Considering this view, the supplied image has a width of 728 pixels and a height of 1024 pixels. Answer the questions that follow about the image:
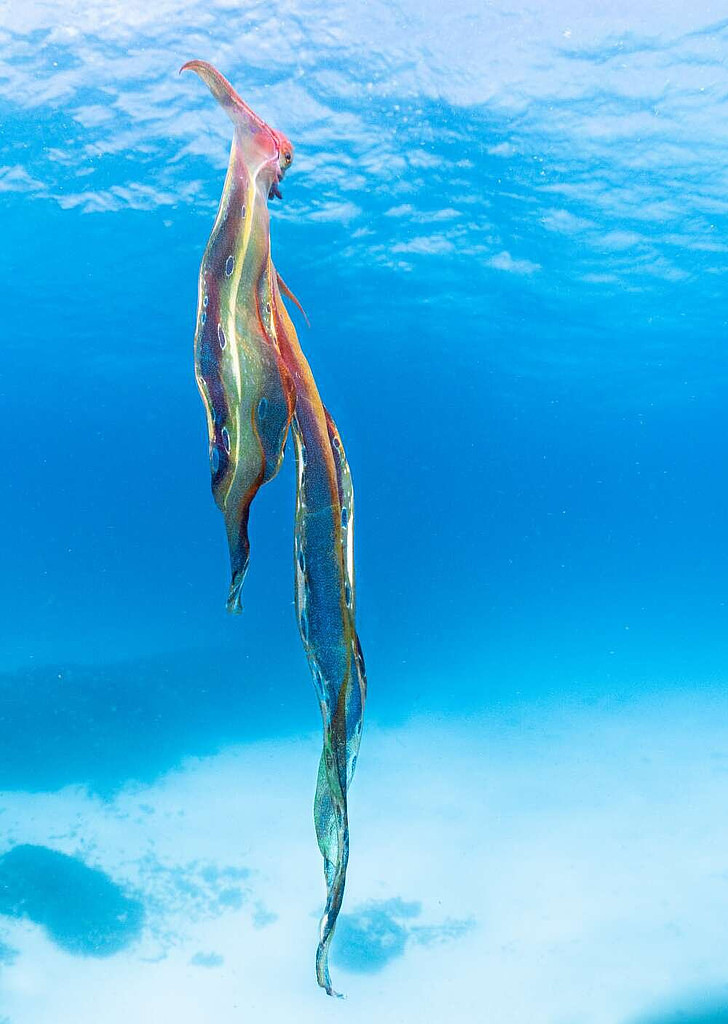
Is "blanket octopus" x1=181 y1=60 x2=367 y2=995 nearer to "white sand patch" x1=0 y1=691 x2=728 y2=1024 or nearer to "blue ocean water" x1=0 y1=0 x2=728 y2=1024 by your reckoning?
"blue ocean water" x1=0 y1=0 x2=728 y2=1024

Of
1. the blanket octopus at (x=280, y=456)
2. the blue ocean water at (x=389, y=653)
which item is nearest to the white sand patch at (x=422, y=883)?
the blue ocean water at (x=389, y=653)

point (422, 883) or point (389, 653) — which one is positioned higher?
point (422, 883)

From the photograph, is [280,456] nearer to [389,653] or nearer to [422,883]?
[422,883]

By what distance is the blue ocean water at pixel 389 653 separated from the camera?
31.8 feet

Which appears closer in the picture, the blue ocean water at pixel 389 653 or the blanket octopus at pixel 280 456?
the blanket octopus at pixel 280 456

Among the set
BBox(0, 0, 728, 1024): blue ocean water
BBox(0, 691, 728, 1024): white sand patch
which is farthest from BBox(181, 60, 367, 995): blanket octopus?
BBox(0, 691, 728, 1024): white sand patch

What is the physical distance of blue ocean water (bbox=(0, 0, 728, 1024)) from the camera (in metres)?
9.68

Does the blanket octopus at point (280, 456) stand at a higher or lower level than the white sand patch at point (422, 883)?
higher

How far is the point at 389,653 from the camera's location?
105ft

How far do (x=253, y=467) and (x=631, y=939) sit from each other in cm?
1100

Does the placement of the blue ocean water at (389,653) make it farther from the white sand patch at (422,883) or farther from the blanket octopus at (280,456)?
the blanket octopus at (280,456)

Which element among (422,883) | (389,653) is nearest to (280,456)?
(422,883)

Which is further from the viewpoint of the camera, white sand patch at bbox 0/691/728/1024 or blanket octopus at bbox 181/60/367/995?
white sand patch at bbox 0/691/728/1024

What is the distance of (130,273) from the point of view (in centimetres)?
2211
